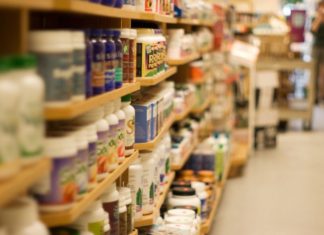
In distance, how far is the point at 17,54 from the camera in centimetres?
175

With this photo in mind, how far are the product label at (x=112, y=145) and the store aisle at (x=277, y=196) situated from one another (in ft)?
8.38

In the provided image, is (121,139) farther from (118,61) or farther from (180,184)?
(180,184)

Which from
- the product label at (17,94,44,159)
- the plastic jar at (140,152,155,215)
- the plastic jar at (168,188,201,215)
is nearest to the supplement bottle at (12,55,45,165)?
the product label at (17,94,44,159)

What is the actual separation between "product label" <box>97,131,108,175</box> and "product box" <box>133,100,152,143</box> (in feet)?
2.89

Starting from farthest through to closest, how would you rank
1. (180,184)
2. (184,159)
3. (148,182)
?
(184,159) < (180,184) < (148,182)

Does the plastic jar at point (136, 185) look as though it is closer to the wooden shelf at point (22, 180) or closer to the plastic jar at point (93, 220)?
the plastic jar at point (93, 220)

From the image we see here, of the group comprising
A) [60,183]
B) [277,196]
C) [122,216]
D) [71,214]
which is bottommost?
[277,196]

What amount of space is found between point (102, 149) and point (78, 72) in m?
0.50

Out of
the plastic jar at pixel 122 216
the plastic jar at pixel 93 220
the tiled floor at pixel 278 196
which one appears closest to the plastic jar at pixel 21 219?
the plastic jar at pixel 93 220

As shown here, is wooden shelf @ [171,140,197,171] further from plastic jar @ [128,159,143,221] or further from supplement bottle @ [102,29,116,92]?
supplement bottle @ [102,29,116,92]

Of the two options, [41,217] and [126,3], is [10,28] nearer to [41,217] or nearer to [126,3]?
[41,217]

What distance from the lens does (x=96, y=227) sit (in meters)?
2.37

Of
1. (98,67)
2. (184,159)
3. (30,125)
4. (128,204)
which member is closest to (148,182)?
(128,204)

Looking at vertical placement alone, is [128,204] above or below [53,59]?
below
